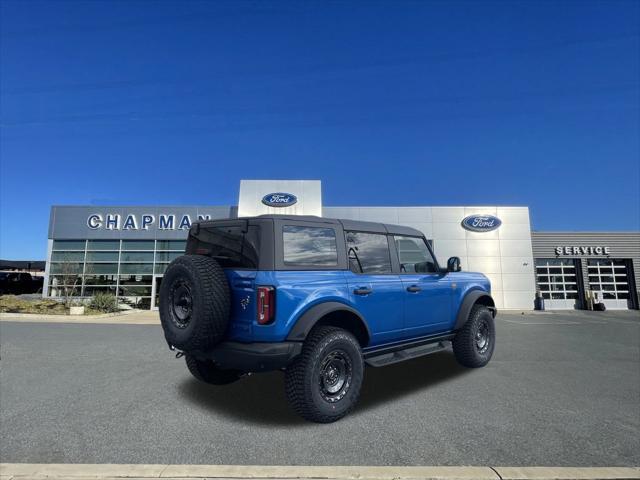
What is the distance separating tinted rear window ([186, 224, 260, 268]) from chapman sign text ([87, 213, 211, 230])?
18.4 metres

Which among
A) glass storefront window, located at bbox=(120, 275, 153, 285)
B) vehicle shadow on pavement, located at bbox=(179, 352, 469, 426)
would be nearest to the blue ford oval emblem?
glass storefront window, located at bbox=(120, 275, 153, 285)

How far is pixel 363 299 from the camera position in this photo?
13.2 feet

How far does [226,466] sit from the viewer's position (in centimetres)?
252

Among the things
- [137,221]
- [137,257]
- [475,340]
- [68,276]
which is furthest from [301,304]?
[68,276]

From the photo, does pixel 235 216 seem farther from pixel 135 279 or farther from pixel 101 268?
pixel 101 268

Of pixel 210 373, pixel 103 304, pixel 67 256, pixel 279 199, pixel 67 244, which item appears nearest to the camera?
pixel 210 373

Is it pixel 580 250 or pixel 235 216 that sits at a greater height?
pixel 235 216

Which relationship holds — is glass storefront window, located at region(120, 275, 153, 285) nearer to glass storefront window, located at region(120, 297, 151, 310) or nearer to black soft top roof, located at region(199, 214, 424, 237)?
glass storefront window, located at region(120, 297, 151, 310)

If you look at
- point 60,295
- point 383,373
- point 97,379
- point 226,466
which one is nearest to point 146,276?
point 60,295

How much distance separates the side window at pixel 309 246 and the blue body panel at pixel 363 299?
0.14 meters

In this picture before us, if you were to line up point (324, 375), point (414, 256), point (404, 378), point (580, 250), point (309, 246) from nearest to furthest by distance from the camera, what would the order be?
point (324, 375) < point (309, 246) < point (404, 378) < point (414, 256) < point (580, 250)

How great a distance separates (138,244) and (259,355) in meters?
21.7

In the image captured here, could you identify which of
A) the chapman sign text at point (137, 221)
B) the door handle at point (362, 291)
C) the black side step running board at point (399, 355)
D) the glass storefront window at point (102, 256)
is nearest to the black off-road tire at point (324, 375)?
the black side step running board at point (399, 355)

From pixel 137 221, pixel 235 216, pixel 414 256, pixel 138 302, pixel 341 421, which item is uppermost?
pixel 235 216
